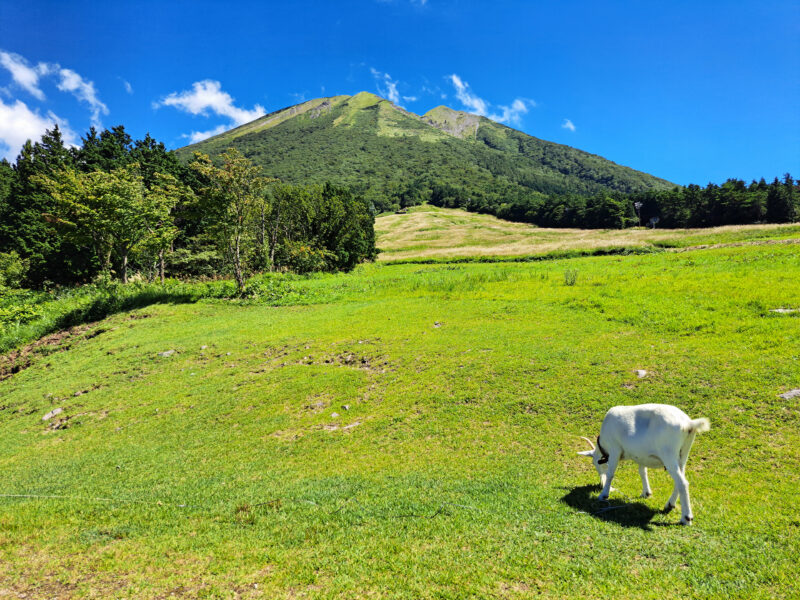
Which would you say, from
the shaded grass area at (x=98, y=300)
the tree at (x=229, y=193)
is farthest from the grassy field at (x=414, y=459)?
the tree at (x=229, y=193)

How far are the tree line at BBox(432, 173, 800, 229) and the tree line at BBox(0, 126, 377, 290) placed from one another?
274ft

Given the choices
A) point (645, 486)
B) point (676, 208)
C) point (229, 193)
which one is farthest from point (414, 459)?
point (676, 208)

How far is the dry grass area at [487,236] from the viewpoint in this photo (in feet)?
215

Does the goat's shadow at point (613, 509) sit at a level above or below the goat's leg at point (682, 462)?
below

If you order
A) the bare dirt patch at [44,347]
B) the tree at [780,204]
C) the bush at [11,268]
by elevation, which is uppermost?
the tree at [780,204]

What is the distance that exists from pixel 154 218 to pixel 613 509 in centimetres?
3824

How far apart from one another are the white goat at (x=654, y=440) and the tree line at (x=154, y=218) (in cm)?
3252

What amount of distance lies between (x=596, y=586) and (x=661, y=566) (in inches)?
40.2

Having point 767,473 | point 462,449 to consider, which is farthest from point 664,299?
point 462,449

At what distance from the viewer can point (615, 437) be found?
604cm

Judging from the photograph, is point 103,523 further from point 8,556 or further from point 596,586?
point 596,586

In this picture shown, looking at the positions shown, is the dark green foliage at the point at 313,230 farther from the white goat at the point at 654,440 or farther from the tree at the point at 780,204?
the tree at the point at 780,204

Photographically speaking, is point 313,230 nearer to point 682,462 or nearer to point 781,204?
point 682,462

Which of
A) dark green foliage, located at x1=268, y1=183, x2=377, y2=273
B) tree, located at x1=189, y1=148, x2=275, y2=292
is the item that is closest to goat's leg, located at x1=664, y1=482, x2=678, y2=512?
tree, located at x1=189, y1=148, x2=275, y2=292
